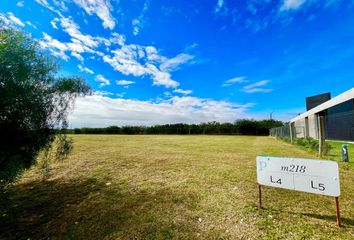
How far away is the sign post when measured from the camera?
2.68m

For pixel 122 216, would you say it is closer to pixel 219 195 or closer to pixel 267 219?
pixel 219 195

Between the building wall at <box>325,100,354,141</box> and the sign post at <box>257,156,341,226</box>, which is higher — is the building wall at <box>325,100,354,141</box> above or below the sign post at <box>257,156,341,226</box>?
above

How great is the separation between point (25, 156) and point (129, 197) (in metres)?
2.31

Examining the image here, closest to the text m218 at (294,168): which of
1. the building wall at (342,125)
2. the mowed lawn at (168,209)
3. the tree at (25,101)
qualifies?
the mowed lawn at (168,209)

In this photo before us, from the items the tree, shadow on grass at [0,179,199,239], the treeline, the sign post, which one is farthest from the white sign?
the treeline

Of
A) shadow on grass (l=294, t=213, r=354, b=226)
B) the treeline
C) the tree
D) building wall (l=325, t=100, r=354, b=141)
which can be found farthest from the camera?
the treeline

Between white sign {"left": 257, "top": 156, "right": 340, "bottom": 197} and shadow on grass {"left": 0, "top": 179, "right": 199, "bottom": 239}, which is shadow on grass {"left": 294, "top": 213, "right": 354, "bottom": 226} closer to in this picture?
white sign {"left": 257, "top": 156, "right": 340, "bottom": 197}

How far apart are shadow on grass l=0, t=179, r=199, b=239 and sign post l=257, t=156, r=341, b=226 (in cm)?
145

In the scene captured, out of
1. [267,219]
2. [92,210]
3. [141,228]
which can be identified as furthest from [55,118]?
[267,219]

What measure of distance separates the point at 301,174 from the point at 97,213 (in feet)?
11.5

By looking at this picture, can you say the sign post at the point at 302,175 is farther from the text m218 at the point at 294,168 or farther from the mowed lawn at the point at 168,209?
the mowed lawn at the point at 168,209

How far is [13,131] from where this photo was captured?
3650mm

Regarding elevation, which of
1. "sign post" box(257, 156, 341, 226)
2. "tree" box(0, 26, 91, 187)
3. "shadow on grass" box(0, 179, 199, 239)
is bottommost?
"shadow on grass" box(0, 179, 199, 239)

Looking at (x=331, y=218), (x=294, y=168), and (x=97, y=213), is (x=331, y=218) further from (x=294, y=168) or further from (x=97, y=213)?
(x=97, y=213)
